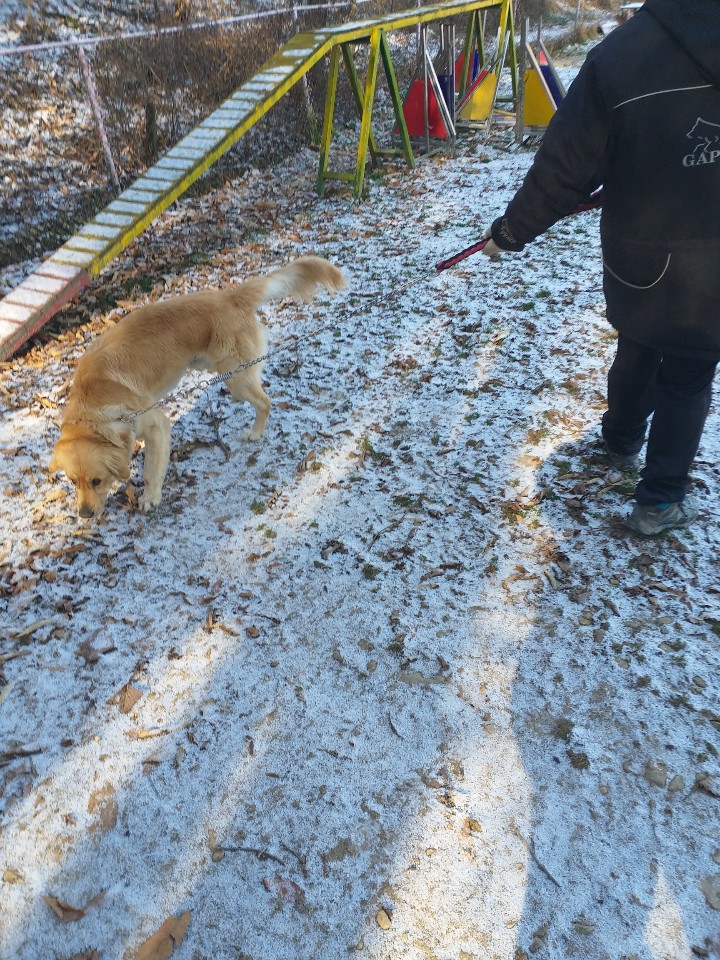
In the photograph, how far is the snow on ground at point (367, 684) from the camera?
1998mm

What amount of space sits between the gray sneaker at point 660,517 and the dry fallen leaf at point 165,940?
8.66ft

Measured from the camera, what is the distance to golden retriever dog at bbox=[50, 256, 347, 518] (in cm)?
302

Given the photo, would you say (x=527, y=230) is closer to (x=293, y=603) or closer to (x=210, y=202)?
(x=293, y=603)

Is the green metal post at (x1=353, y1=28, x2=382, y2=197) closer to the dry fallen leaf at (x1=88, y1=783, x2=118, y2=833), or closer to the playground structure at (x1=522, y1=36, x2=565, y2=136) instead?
the playground structure at (x1=522, y1=36, x2=565, y2=136)

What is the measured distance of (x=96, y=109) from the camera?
22.1 feet

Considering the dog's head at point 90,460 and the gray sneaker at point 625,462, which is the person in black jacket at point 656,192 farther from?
the dog's head at point 90,460

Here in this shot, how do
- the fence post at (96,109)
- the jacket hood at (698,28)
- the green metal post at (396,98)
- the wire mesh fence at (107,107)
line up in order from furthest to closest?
the green metal post at (396,98)
the wire mesh fence at (107,107)
the fence post at (96,109)
the jacket hood at (698,28)

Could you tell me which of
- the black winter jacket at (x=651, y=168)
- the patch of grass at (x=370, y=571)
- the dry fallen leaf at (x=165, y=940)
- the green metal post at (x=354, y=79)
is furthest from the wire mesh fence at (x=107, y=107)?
the dry fallen leaf at (x=165, y=940)

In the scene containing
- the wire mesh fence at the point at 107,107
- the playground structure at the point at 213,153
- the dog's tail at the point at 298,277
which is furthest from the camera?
the wire mesh fence at the point at 107,107

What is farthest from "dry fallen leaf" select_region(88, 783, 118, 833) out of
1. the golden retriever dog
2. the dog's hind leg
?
the dog's hind leg

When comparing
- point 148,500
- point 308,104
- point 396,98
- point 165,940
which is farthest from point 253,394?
point 308,104

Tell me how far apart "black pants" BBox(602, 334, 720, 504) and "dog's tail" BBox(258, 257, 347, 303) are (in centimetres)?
184

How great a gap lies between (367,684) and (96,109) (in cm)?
728

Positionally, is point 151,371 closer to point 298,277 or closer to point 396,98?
point 298,277
